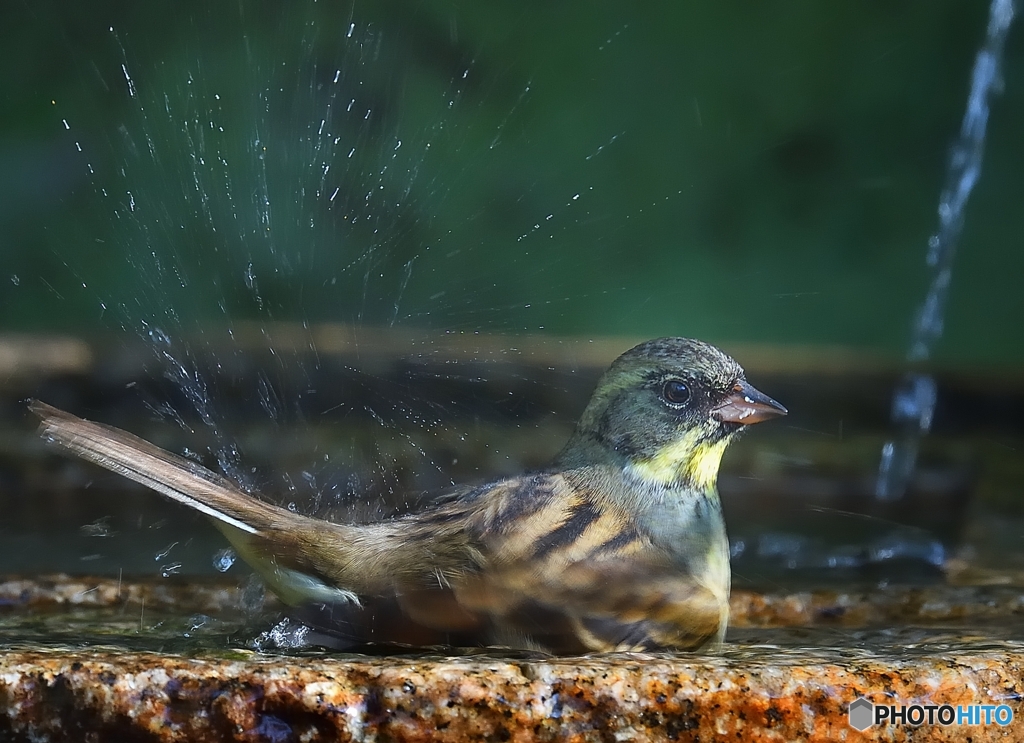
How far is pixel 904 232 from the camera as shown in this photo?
17.8 feet

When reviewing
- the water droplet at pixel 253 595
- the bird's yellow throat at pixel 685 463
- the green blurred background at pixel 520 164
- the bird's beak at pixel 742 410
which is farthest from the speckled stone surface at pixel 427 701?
the green blurred background at pixel 520 164

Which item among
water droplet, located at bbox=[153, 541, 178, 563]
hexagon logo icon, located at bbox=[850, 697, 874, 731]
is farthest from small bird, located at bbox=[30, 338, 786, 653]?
water droplet, located at bbox=[153, 541, 178, 563]

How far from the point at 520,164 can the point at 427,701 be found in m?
4.17

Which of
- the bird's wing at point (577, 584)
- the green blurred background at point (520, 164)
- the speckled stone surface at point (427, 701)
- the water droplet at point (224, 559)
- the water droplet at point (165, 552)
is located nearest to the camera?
the speckled stone surface at point (427, 701)

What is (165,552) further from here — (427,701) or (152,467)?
(427,701)

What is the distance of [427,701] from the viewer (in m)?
1.52

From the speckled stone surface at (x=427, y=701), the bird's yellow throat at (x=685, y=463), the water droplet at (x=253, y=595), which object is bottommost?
the speckled stone surface at (x=427, y=701)

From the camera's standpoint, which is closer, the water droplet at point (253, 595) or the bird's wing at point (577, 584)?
the bird's wing at point (577, 584)

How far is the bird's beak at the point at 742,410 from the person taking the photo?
2.59m

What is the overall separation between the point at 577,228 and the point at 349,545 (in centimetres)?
358

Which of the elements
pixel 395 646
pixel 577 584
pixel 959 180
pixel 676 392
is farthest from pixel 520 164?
Result: pixel 395 646

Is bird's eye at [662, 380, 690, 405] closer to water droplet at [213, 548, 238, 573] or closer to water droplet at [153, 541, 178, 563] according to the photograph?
water droplet at [213, 548, 238, 573]

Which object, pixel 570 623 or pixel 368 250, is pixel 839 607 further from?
pixel 368 250

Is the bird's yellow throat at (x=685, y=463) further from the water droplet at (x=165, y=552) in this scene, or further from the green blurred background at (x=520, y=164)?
the green blurred background at (x=520, y=164)
